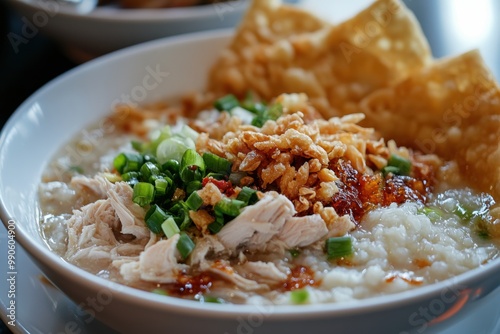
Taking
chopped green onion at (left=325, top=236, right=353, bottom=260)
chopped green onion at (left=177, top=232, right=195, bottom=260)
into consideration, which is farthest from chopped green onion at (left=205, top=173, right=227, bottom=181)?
chopped green onion at (left=325, top=236, right=353, bottom=260)

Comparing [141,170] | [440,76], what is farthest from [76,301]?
[440,76]

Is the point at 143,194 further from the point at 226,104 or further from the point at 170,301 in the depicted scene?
the point at 226,104

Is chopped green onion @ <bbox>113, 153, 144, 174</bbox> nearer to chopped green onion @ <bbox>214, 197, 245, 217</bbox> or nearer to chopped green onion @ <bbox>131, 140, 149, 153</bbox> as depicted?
chopped green onion @ <bbox>131, 140, 149, 153</bbox>

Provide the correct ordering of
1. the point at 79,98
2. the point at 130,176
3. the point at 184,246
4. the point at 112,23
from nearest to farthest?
the point at 184,246 → the point at 130,176 → the point at 79,98 → the point at 112,23

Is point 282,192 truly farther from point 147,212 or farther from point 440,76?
point 440,76

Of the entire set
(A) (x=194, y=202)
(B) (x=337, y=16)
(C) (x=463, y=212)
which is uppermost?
(A) (x=194, y=202)

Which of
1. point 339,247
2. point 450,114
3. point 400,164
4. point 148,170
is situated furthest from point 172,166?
point 450,114

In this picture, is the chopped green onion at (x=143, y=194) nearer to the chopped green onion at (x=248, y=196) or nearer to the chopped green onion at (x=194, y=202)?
the chopped green onion at (x=194, y=202)
